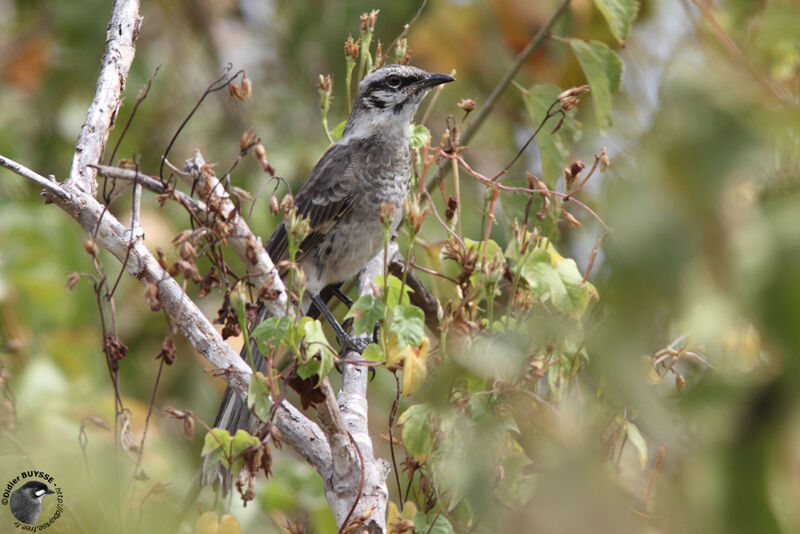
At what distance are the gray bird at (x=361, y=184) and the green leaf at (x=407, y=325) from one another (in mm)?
1796

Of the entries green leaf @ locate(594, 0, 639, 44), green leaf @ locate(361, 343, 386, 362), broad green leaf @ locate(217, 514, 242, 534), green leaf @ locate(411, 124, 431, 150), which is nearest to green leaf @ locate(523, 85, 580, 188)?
green leaf @ locate(594, 0, 639, 44)

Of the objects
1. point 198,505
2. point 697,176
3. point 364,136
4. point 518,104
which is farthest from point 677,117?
point 518,104

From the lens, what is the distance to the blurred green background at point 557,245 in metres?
0.84

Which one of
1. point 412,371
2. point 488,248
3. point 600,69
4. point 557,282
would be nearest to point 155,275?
point 412,371

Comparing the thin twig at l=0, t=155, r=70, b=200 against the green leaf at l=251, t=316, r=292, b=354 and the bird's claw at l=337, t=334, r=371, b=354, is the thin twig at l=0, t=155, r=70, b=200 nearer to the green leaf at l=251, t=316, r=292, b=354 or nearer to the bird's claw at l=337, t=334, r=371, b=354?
the green leaf at l=251, t=316, r=292, b=354

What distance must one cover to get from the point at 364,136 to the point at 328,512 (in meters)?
1.90

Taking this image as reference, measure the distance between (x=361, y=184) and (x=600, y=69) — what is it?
4.76 feet

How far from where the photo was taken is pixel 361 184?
3.99m

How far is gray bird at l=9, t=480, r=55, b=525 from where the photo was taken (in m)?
2.38

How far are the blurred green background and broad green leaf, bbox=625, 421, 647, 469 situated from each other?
1cm

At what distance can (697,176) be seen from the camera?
2.75 ft

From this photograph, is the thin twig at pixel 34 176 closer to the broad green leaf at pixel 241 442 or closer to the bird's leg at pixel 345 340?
the broad green leaf at pixel 241 442

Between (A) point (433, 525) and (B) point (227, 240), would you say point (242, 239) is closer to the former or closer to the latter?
(B) point (227, 240)

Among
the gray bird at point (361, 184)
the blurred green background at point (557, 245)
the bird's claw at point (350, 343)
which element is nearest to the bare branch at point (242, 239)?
the blurred green background at point (557, 245)
